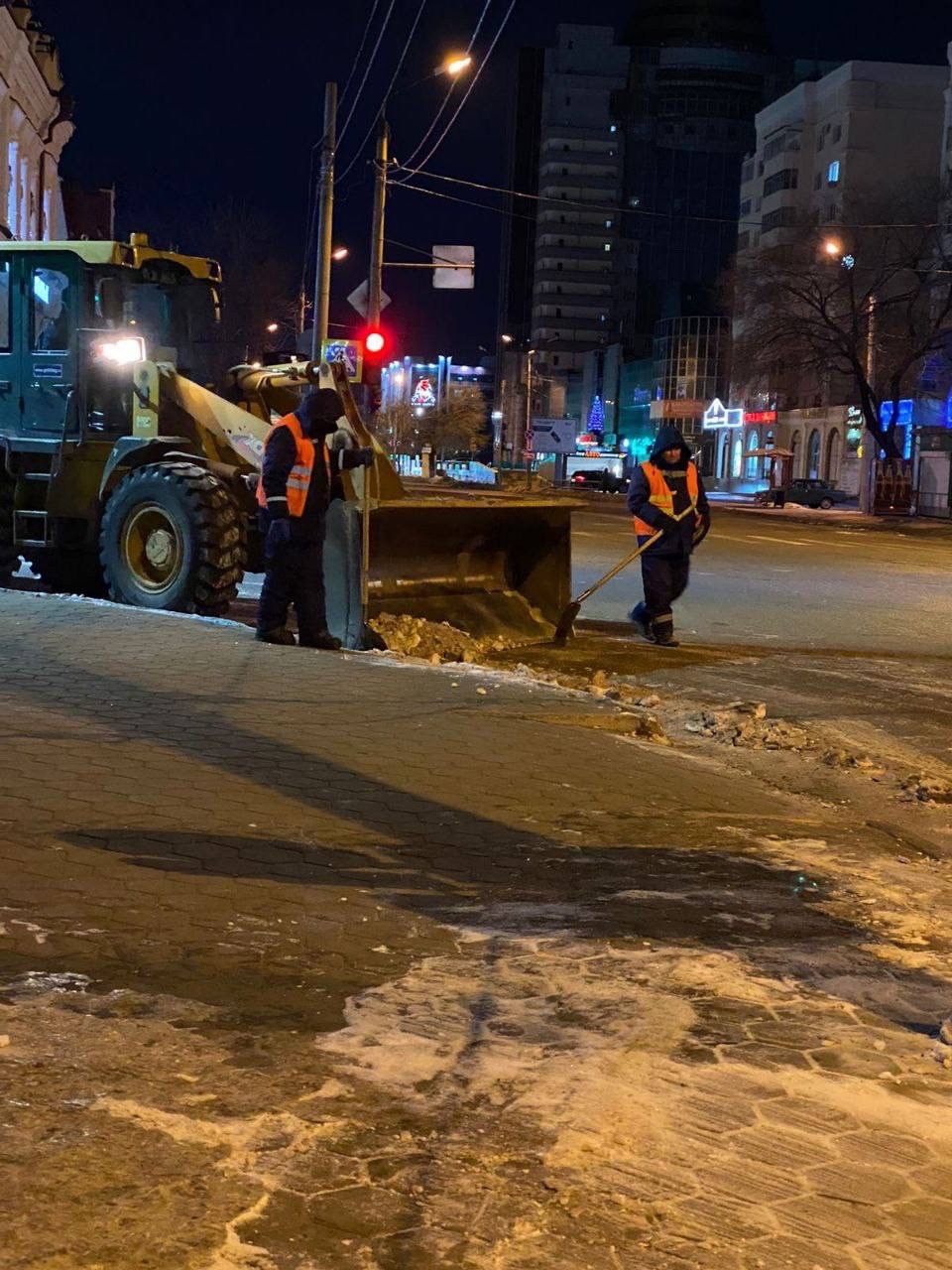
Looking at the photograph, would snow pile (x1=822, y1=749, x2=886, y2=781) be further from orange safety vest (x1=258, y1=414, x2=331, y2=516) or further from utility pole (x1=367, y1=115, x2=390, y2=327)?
utility pole (x1=367, y1=115, x2=390, y2=327)

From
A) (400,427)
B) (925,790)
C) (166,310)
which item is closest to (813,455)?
(400,427)

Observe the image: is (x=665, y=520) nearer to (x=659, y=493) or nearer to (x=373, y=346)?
(x=659, y=493)

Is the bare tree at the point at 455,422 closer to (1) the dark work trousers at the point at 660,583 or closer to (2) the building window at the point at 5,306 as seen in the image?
(2) the building window at the point at 5,306

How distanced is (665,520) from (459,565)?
→ 171cm

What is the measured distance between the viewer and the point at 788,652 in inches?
498

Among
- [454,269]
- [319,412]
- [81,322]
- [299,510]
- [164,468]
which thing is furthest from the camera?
[454,269]

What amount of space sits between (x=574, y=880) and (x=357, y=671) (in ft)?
14.2

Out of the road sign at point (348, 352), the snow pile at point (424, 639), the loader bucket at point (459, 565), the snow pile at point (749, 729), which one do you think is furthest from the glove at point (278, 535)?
the road sign at point (348, 352)

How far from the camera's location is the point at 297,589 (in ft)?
34.8

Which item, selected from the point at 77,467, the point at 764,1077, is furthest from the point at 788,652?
the point at 764,1077

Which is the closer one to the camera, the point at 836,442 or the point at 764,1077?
the point at 764,1077

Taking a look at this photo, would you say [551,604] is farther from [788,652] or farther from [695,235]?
[695,235]

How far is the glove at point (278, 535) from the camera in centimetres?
1057

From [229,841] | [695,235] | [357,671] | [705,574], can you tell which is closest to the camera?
[229,841]
